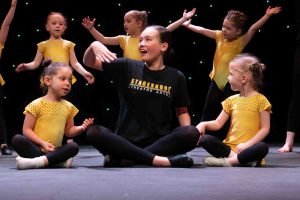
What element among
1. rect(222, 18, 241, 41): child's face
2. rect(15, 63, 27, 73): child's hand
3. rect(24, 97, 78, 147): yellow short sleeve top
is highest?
rect(222, 18, 241, 41): child's face

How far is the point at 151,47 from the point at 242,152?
68 cm

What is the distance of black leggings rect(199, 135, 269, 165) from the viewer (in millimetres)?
2938

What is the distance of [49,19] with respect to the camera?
422cm

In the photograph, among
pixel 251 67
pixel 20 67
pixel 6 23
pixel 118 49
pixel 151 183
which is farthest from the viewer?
pixel 118 49

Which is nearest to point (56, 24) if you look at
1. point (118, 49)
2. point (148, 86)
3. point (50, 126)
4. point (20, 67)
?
point (20, 67)

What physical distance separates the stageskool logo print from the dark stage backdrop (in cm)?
185

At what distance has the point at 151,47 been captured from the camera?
3141mm

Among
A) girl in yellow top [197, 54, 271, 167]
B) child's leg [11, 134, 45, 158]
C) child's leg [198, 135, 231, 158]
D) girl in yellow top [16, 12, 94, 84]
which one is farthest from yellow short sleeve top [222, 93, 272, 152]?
girl in yellow top [16, 12, 94, 84]

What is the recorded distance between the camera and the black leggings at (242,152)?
294cm

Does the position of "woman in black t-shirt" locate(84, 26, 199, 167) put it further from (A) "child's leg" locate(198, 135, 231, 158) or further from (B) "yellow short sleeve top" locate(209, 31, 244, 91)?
(B) "yellow short sleeve top" locate(209, 31, 244, 91)

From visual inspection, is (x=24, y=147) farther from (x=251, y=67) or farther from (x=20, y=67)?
(x=251, y=67)

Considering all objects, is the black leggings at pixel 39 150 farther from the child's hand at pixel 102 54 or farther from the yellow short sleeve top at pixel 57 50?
the yellow short sleeve top at pixel 57 50

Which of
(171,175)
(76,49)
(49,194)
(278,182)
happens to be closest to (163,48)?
(171,175)

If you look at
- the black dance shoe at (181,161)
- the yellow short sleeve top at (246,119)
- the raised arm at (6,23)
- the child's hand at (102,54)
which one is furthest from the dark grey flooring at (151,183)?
the raised arm at (6,23)
